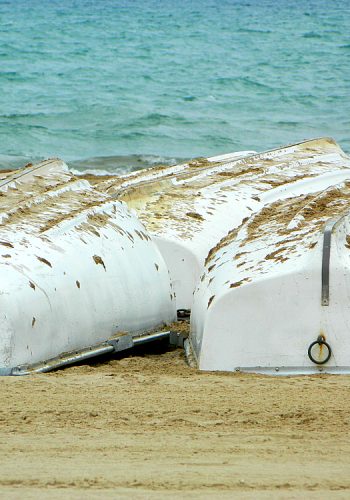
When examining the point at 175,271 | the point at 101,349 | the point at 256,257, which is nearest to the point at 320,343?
the point at 256,257

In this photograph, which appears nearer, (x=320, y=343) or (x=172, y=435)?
(x=172, y=435)

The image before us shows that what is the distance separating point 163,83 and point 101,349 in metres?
19.5

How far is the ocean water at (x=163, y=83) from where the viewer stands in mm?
17500

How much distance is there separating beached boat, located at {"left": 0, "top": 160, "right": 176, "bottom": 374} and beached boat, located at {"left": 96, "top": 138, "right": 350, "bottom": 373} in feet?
0.94

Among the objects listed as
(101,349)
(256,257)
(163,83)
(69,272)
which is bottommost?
(101,349)

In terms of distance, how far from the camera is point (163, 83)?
24422 mm

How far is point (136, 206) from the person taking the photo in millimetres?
7289

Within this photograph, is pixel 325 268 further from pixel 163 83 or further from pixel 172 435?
pixel 163 83

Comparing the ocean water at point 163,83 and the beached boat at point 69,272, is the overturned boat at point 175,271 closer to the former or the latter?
the beached boat at point 69,272

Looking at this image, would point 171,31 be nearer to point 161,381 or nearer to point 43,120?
point 43,120

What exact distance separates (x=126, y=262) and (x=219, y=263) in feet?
1.60

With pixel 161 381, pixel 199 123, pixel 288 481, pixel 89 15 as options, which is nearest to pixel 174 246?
pixel 161 381

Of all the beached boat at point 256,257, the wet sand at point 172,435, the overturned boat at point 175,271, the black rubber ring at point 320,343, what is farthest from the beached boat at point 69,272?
the black rubber ring at point 320,343

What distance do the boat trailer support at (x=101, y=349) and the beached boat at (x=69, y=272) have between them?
0.04ft
